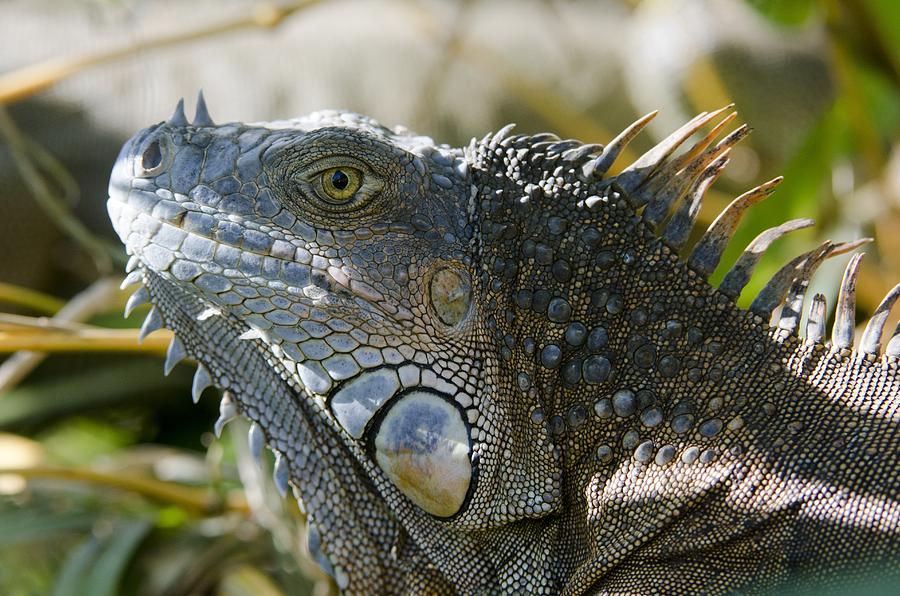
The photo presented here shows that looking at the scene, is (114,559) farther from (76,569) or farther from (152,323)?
(152,323)

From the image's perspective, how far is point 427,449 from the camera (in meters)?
1.92

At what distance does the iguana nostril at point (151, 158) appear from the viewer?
79.4 inches

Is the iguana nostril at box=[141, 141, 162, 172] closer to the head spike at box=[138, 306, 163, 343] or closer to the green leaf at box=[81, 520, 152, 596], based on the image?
the head spike at box=[138, 306, 163, 343]

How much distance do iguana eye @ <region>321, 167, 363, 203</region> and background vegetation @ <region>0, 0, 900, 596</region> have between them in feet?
3.69

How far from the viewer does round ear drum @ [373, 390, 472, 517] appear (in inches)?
75.7

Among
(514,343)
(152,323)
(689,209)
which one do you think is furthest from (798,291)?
(152,323)

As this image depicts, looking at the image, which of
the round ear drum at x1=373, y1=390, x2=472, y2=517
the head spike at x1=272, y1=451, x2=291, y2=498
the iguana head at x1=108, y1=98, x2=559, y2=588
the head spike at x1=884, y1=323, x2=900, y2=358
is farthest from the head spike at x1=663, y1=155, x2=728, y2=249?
the head spike at x1=272, y1=451, x2=291, y2=498

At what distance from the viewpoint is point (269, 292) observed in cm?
195

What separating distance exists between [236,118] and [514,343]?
12.4 ft

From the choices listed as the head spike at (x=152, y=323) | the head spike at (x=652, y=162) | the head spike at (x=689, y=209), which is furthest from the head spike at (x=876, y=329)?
the head spike at (x=152, y=323)

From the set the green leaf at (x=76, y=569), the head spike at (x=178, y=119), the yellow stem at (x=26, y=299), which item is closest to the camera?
the head spike at (x=178, y=119)

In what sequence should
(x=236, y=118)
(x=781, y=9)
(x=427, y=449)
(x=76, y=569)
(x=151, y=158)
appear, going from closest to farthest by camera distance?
1. (x=427, y=449)
2. (x=151, y=158)
3. (x=76, y=569)
4. (x=781, y=9)
5. (x=236, y=118)

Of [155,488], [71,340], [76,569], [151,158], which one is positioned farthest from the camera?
[155,488]

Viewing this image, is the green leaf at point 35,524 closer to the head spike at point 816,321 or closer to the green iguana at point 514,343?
the green iguana at point 514,343
